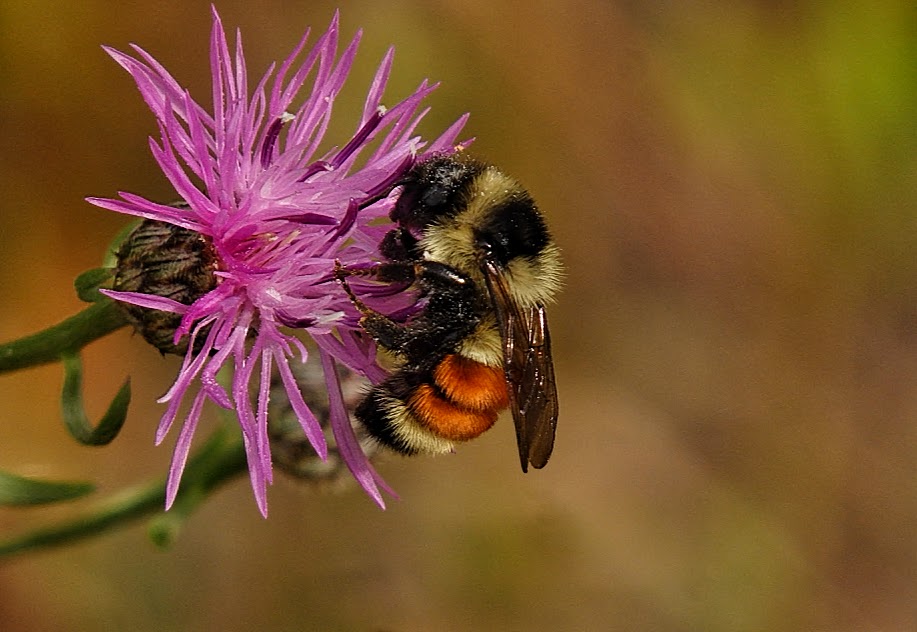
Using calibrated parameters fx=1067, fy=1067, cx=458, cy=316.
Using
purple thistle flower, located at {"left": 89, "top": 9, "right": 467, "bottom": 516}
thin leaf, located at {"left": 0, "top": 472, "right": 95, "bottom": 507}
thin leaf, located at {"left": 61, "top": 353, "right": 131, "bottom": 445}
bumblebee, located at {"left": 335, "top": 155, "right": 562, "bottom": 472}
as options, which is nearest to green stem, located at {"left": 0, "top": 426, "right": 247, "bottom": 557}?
thin leaf, located at {"left": 0, "top": 472, "right": 95, "bottom": 507}

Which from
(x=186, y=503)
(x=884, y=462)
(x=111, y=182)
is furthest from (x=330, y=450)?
(x=884, y=462)

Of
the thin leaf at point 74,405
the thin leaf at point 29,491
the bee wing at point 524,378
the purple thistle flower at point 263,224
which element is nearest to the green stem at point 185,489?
the thin leaf at point 29,491

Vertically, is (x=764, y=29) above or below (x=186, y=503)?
above

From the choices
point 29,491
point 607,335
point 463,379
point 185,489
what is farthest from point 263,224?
point 607,335

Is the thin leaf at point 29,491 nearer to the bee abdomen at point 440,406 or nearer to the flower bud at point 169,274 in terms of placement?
the flower bud at point 169,274

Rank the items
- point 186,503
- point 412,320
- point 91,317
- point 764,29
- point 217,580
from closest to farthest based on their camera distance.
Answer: point 412,320 < point 91,317 < point 186,503 < point 217,580 < point 764,29

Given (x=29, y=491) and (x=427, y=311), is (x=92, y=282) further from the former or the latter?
(x=427, y=311)

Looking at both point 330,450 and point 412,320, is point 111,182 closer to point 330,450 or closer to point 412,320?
point 330,450
